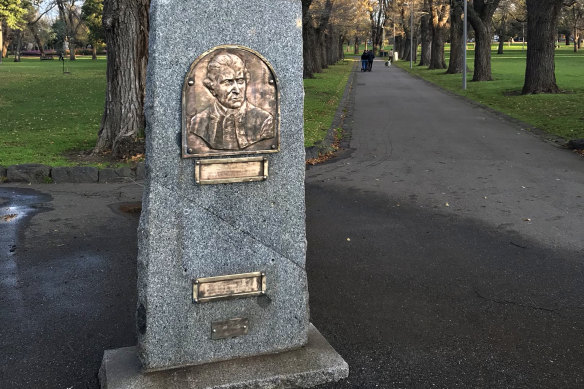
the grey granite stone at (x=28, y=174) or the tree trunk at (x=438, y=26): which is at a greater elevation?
the tree trunk at (x=438, y=26)

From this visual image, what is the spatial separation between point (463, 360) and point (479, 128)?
13006mm

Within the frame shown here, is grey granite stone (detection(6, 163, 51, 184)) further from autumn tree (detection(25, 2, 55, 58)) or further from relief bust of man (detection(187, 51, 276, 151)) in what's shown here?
autumn tree (detection(25, 2, 55, 58))

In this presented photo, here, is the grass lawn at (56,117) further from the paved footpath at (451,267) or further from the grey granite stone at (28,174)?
the paved footpath at (451,267)

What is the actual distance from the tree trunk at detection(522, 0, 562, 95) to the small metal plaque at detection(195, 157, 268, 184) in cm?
2216

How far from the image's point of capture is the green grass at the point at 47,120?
11.9m

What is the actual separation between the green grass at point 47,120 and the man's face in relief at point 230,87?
308 inches

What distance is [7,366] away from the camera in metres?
4.07

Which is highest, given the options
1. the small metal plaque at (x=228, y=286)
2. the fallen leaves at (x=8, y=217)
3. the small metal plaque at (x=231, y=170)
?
the small metal plaque at (x=231, y=170)

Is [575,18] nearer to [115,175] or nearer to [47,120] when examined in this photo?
[47,120]

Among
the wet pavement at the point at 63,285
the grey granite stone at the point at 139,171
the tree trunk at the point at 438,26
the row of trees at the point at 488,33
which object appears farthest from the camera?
the tree trunk at the point at 438,26

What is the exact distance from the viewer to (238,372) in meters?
3.78

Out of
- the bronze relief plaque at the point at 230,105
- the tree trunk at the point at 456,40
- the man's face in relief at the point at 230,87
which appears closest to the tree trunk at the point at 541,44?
the tree trunk at the point at 456,40

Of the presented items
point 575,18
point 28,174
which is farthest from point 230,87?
point 575,18

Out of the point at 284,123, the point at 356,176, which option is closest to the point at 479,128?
the point at 356,176
